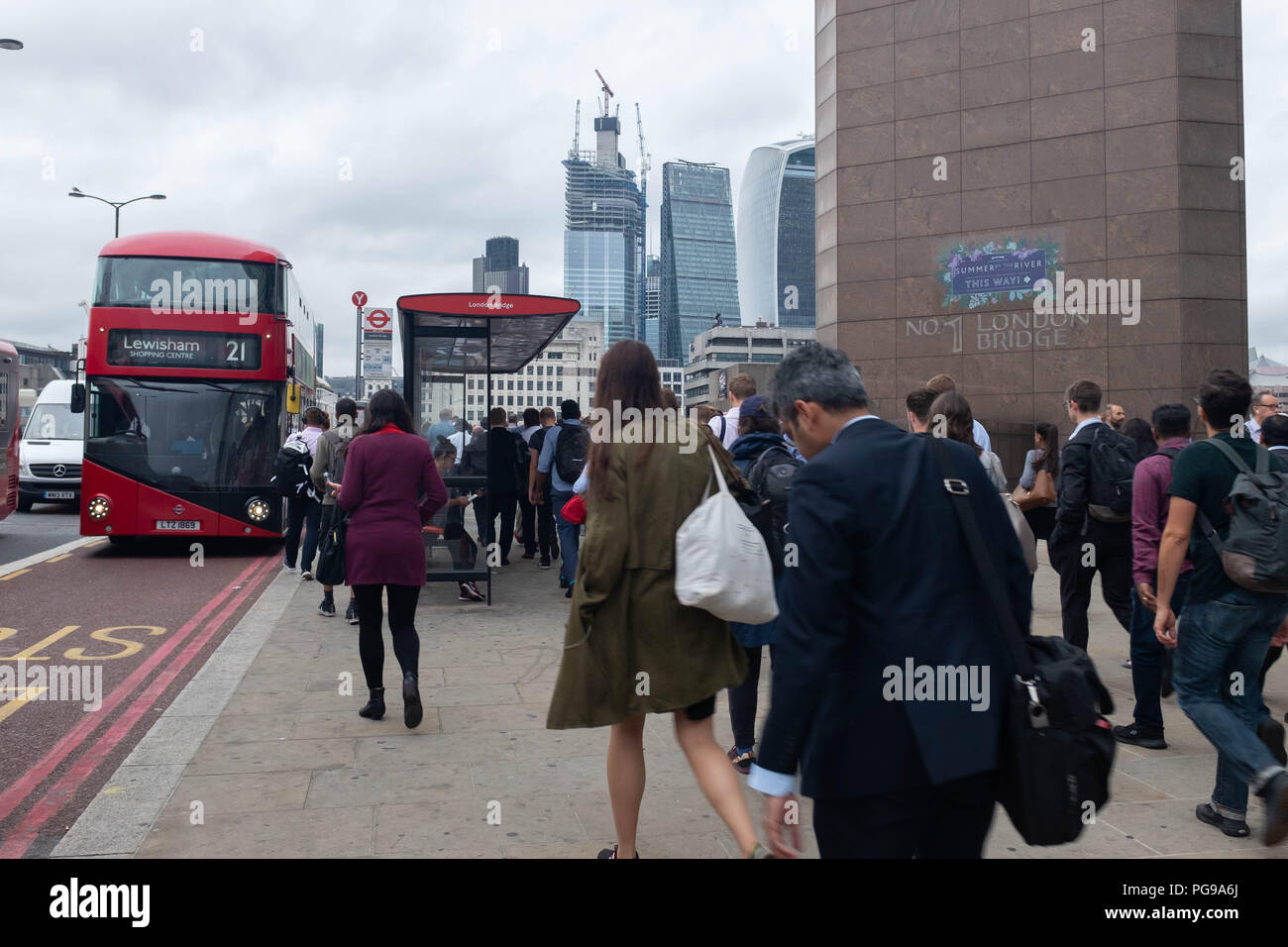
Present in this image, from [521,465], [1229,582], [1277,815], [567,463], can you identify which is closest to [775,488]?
[1229,582]

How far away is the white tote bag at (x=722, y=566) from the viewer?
3152mm

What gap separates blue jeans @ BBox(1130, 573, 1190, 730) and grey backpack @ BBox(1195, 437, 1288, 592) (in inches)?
52.0

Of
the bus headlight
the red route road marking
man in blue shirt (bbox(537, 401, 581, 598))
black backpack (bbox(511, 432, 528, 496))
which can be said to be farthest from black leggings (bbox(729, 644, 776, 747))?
the bus headlight

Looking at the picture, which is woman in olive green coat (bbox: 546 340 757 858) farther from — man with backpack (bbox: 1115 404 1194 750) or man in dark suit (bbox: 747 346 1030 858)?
man with backpack (bbox: 1115 404 1194 750)

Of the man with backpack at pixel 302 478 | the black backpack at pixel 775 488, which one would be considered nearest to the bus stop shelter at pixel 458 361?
the man with backpack at pixel 302 478

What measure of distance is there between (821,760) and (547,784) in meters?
2.63

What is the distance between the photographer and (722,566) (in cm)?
315

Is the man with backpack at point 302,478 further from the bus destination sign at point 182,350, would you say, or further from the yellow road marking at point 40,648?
the bus destination sign at point 182,350

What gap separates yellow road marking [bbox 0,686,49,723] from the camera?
5.93 m

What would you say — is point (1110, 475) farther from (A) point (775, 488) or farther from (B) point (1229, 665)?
(A) point (775, 488)

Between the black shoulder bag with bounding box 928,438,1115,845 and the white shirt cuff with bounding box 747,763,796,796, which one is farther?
the white shirt cuff with bounding box 747,763,796,796

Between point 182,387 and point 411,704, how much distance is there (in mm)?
9404
